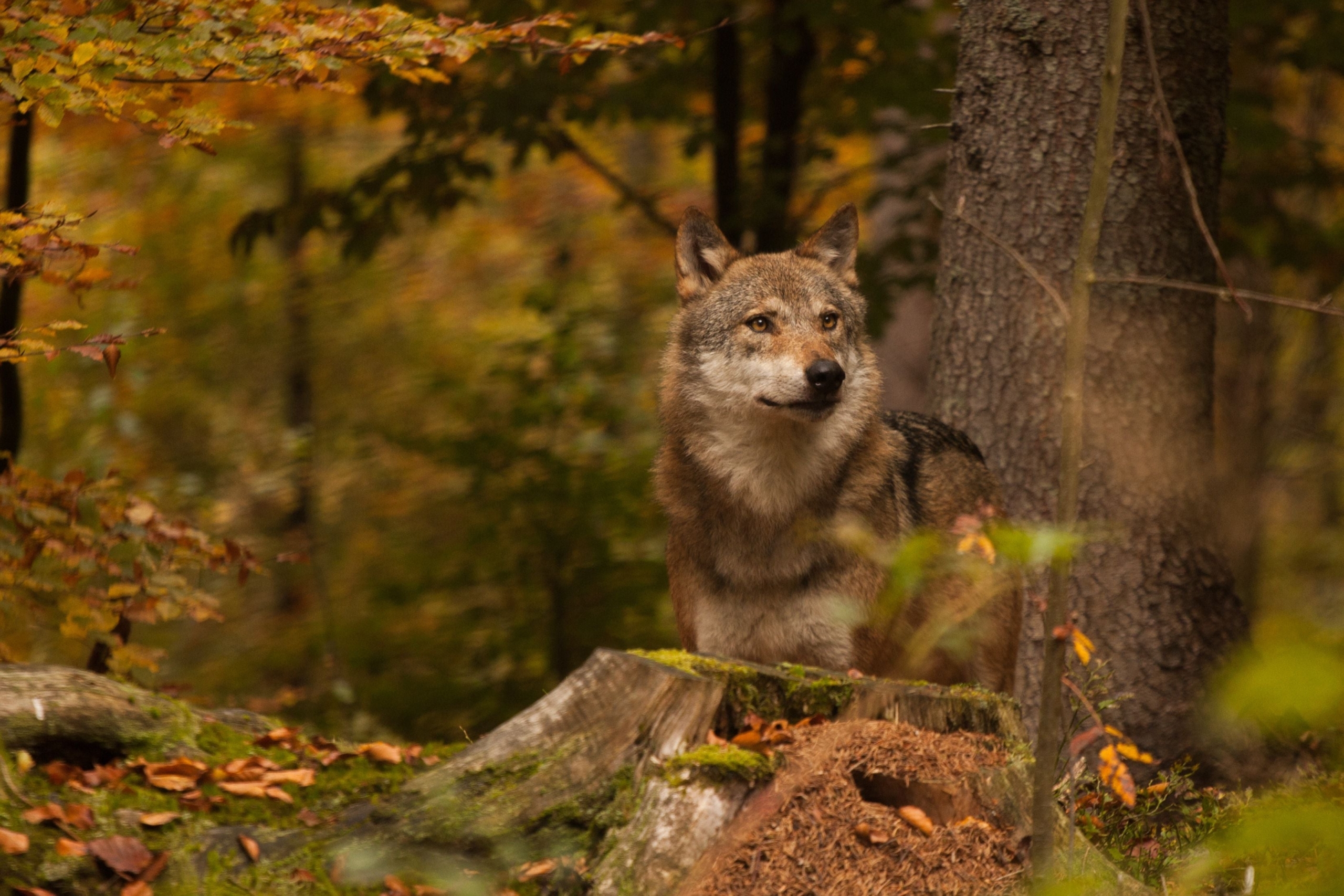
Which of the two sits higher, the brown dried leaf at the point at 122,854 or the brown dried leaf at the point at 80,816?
the brown dried leaf at the point at 80,816

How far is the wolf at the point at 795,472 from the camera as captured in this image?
16.1ft

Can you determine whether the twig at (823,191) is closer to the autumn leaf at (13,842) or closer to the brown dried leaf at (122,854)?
the brown dried leaf at (122,854)

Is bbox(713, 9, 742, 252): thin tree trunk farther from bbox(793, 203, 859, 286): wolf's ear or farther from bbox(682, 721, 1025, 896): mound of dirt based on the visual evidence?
bbox(682, 721, 1025, 896): mound of dirt

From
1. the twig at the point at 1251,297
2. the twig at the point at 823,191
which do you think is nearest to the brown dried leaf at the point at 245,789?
the twig at the point at 1251,297

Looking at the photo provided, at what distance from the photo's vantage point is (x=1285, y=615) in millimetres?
2088

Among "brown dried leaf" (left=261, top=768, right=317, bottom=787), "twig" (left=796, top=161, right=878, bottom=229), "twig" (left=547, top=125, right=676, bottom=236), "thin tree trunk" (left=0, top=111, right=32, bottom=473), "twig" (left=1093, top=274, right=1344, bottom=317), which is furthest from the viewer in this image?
"twig" (left=796, top=161, right=878, bottom=229)

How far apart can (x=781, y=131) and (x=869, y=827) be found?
6.76 m

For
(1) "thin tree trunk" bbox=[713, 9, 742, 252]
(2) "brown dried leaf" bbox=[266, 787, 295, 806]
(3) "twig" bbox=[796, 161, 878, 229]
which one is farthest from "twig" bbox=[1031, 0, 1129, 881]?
(3) "twig" bbox=[796, 161, 878, 229]

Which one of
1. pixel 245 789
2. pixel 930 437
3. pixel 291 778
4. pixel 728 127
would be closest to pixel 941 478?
pixel 930 437

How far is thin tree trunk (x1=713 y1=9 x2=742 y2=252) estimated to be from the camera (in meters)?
8.82

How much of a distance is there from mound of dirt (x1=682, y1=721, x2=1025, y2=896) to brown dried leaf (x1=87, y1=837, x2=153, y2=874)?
5.09ft

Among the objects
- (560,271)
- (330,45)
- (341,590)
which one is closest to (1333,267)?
(560,271)

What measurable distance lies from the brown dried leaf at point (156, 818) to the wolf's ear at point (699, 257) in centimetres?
322

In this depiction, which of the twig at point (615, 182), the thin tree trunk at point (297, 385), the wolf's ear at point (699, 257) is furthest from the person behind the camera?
the thin tree trunk at point (297, 385)
